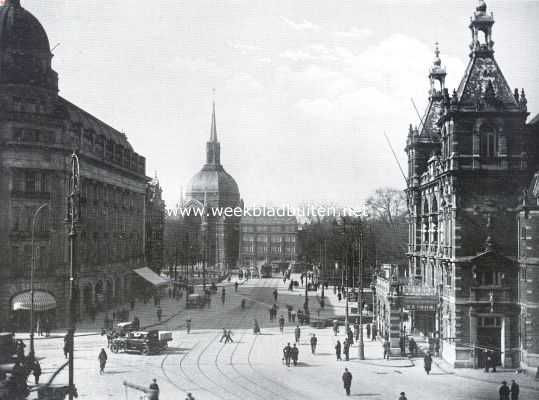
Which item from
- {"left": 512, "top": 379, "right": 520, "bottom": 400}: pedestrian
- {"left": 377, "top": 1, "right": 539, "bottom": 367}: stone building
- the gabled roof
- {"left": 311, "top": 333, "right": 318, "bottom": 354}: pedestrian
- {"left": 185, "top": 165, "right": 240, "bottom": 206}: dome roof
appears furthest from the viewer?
{"left": 185, "top": 165, "right": 240, "bottom": 206}: dome roof

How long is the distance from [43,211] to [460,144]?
101 feet

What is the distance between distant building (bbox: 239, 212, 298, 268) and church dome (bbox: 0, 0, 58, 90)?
126m

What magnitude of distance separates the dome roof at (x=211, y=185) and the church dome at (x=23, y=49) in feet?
361

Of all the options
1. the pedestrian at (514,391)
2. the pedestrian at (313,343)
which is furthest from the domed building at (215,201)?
the pedestrian at (514,391)

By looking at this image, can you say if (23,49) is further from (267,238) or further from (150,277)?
(267,238)

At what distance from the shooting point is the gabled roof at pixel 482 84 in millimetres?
38219

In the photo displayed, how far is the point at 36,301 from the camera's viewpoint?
47.3 m

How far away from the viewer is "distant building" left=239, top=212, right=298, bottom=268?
172250 millimetres

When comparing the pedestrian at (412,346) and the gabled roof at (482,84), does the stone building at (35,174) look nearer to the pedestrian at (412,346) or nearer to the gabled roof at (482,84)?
the pedestrian at (412,346)

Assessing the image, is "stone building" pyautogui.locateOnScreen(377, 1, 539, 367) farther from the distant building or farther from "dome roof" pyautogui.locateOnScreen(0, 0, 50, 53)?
the distant building

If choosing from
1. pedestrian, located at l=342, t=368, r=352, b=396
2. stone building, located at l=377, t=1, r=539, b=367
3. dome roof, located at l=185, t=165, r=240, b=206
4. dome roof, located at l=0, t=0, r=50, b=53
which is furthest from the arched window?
dome roof, located at l=185, t=165, r=240, b=206

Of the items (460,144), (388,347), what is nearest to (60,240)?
(388,347)

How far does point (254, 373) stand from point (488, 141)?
19.3 m

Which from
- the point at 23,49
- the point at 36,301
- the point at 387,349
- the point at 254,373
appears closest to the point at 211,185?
the point at 36,301
